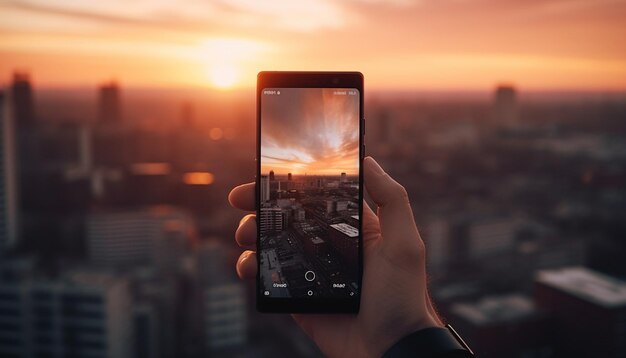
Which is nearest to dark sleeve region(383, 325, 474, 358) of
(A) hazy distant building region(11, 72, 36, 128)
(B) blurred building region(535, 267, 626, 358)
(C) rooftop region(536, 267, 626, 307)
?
(B) blurred building region(535, 267, 626, 358)

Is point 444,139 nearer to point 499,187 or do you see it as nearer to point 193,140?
point 499,187

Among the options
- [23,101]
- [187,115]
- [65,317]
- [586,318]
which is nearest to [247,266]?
[586,318]

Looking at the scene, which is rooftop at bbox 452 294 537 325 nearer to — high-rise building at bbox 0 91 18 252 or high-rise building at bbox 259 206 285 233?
high-rise building at bbox 259 206 285 233

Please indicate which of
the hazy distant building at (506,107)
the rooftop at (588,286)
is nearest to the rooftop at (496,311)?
the rooftop at (588,286)

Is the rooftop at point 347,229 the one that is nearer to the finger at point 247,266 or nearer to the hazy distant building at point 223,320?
the finger at point 247,266

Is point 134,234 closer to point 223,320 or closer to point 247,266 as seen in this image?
point 223,320
